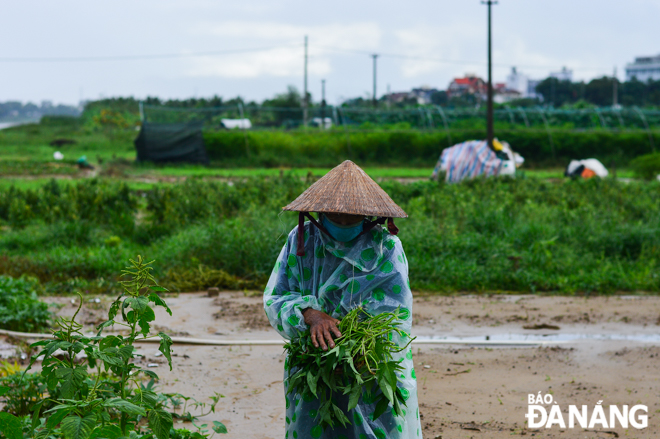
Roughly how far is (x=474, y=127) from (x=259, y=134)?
872 cm

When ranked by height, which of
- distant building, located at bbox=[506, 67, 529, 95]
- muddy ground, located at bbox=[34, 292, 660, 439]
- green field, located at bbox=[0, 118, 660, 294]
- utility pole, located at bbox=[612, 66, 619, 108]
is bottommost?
muddy ground, located at bbox=[34, 292, 660, 439]

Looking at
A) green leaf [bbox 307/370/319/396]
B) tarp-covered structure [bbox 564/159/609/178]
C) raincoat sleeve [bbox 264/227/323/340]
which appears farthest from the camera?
tarp-covered structure [bbox 564/159/609/178]

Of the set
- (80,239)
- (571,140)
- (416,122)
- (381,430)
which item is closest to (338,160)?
(416,122)

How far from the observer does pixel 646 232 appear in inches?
344

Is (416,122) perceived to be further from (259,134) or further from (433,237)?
(433,237)

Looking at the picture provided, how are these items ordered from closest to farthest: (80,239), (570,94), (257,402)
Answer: (257,402) → (80,239) → (570,94)

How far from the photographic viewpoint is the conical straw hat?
8.84 feet

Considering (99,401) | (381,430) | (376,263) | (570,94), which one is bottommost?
(381,430)

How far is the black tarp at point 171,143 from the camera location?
22.7 metres

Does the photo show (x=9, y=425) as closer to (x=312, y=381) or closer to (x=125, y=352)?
(x=125, y=352)

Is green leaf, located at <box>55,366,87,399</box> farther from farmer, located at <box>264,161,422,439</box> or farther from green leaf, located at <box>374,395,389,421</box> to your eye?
green leaf, located at <box>374,395,389,421</box>

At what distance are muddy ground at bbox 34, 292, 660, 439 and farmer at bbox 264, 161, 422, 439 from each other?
1.20 m

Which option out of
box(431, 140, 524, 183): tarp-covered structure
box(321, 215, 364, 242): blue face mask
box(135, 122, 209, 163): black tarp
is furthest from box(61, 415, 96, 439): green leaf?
box(135, 122, 209, 163): black tarp

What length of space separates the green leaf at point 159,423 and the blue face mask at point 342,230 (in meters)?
0.97
